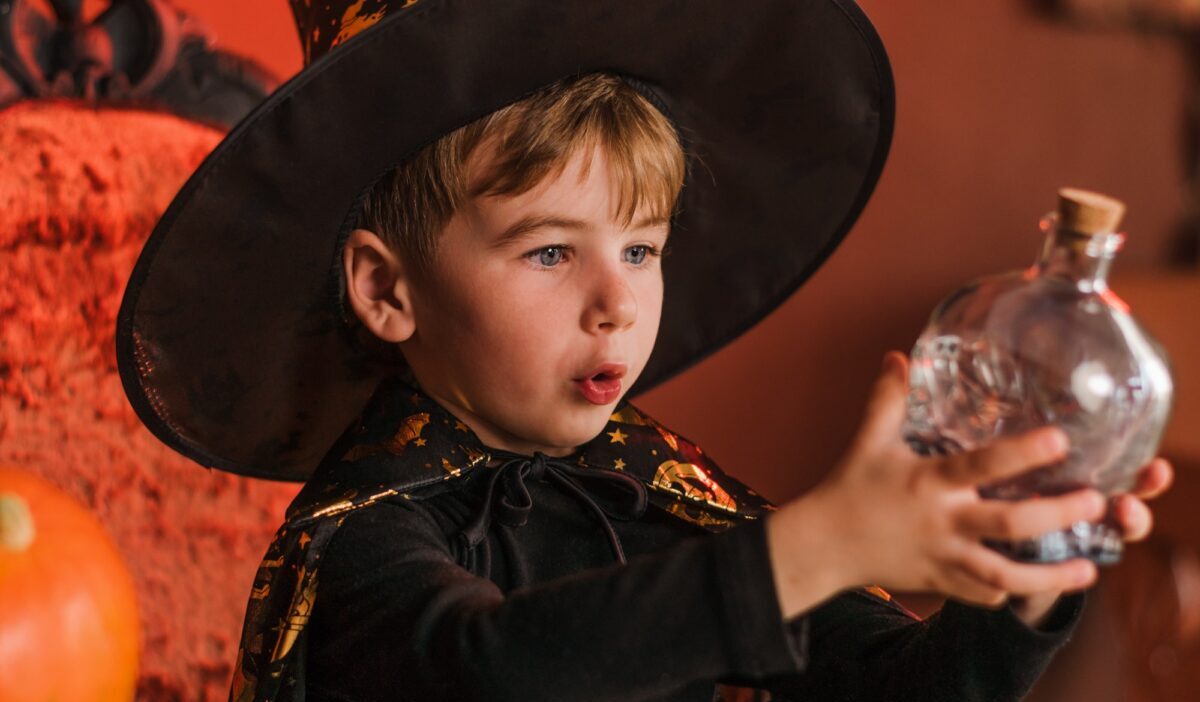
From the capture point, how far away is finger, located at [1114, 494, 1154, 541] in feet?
2.06

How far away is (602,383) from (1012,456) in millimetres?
370

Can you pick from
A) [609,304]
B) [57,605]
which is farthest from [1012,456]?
[57,605]

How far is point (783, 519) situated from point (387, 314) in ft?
1.37

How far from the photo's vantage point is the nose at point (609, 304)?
0.84m

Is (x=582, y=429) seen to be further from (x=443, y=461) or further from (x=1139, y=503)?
(x=1139, y=503)

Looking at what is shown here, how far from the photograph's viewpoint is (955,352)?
653mm

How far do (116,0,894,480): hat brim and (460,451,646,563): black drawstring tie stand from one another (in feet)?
0.66

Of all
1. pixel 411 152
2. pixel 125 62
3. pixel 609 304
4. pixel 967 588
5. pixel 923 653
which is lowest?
pixel 923 653

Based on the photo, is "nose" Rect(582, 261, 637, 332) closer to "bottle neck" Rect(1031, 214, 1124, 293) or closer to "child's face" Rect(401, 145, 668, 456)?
"child's face" Rect(401, 145, 668, 456)

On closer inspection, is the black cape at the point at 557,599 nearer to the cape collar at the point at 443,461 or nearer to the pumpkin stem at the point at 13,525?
the cape collar at the point at 443,461

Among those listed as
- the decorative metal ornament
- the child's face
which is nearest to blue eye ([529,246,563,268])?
the child's face

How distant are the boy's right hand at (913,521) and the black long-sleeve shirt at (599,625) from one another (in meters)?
0.02

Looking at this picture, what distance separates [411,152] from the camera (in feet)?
2.87

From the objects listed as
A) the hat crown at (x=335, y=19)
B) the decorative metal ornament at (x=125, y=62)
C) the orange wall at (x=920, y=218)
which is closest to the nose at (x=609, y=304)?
the hat crown at (x=335, y=19)
